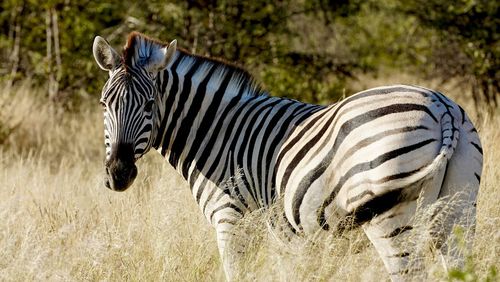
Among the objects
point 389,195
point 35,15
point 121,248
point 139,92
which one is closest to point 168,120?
point 139,92

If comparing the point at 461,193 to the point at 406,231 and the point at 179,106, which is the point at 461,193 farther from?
the point at 179,106

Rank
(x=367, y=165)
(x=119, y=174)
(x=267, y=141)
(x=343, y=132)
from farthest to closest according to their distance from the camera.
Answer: (x=267, y=141)
(x=119, y=174)
(x=343, y=132)
(x=367, y=165)

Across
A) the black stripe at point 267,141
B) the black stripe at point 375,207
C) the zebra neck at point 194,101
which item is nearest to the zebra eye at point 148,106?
the zebra neck at point 194,101

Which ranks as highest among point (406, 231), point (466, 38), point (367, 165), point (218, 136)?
point (466, 38)

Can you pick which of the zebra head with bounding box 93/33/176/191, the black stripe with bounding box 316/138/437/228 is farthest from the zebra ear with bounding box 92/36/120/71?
the black stripe with bounding box 316/138/437/228

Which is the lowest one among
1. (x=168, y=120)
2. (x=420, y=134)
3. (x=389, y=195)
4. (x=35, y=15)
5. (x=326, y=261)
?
(x=326, y=261)

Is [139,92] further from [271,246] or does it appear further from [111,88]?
[271,246]

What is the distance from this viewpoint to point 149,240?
16.1ft

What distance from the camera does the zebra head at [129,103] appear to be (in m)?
Answer: 4.23

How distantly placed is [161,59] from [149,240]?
1141 mm

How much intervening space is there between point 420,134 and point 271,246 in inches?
43.0

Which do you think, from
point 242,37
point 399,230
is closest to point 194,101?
point 399,230

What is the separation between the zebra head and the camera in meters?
4.23

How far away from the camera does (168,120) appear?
15.3 feet
